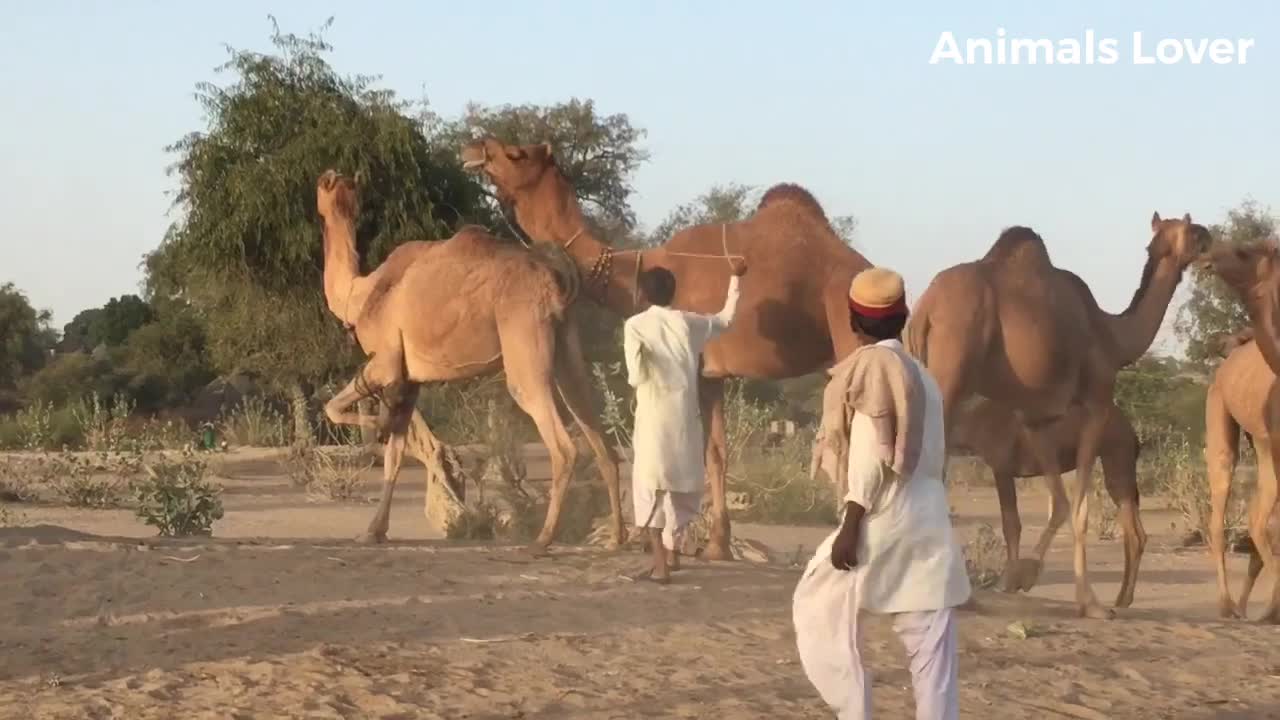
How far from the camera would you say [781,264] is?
1146 centimetres

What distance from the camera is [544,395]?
11219 millimetres

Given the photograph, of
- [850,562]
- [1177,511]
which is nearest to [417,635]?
[850,562]

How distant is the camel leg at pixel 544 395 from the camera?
11.1 m

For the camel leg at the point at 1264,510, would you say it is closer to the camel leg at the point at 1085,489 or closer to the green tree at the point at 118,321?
the camel leg at the point at 1085,489

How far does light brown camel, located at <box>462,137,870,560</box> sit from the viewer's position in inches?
449

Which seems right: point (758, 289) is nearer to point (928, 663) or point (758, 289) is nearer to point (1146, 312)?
point (1146, 312)

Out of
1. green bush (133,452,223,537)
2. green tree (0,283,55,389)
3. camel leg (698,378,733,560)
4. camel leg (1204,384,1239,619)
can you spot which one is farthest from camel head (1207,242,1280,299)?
green tree (0,283,55,389)

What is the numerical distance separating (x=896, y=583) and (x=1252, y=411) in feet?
23.9

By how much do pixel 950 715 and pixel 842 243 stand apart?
6102mm

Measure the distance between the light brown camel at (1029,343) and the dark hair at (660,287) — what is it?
1761 millimetres

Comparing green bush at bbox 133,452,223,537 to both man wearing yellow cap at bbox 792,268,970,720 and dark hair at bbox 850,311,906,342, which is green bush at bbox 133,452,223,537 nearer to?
man wearing yellow cap at bbox 792,268,970,720

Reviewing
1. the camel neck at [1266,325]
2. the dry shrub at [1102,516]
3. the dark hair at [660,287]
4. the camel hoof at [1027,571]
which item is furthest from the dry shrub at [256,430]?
the camel neck at [1266,325]

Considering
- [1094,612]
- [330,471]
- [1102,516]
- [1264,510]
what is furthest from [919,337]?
[330,471]

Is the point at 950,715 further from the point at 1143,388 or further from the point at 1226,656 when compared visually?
the point at 1143,388
